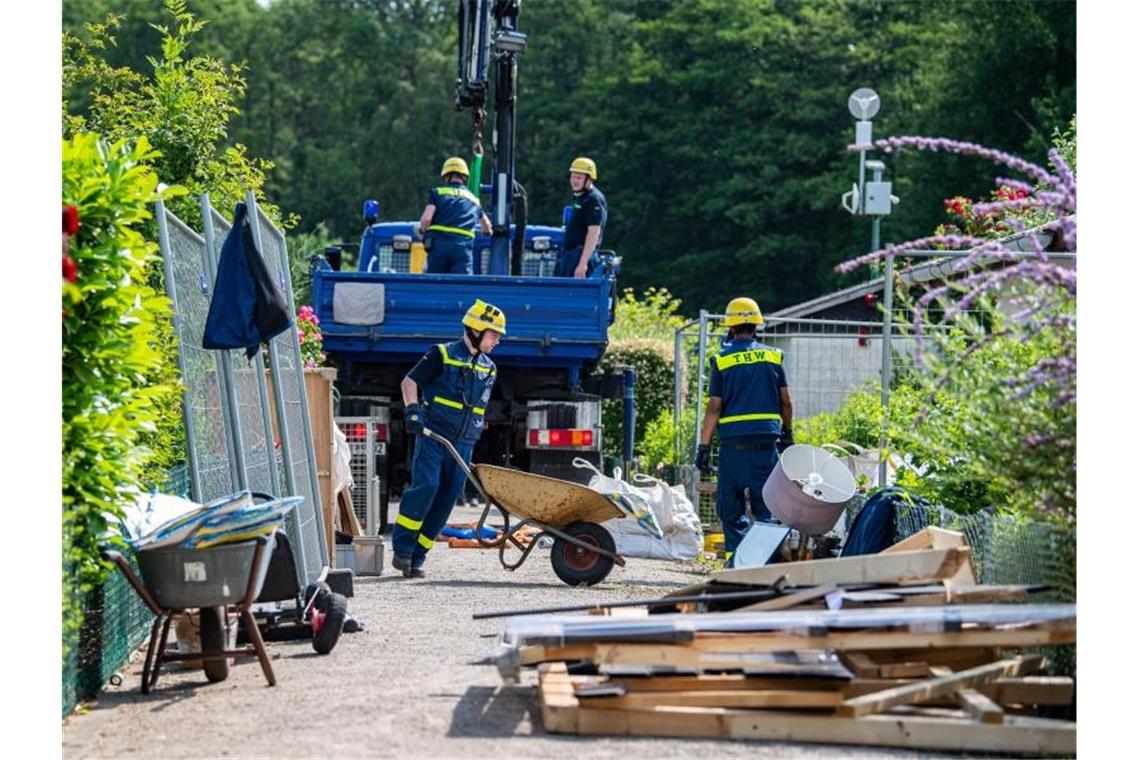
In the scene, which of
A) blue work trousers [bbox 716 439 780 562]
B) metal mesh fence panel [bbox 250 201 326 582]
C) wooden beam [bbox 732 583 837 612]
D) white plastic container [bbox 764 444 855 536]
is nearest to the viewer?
wooden beam [bbox 732 583 837 612]

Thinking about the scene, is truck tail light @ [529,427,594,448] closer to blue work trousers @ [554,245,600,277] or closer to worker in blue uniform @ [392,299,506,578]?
blue work trousers @ [554,245,600,277]

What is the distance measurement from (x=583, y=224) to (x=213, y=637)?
9.73 metres

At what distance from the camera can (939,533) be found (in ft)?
25.7

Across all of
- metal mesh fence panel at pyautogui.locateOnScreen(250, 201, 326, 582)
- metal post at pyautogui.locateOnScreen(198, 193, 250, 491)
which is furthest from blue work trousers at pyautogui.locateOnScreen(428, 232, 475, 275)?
metal post at pyautogui.locateOnScreen(198, 193, 250, 491)

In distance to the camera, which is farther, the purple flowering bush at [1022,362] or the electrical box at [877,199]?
the electrical box at [877,199]

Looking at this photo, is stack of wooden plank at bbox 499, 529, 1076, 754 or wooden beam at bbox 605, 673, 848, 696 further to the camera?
wooden beam at bbox 605, 673, 848, 696

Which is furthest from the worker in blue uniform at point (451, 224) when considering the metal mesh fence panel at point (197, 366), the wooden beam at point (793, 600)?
the wooden beam at point (793, 600)

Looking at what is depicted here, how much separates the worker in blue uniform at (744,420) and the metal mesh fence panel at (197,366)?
3893 millimetres

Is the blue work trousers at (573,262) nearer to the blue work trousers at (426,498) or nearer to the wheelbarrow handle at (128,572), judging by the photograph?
the blue work trousers at (426,498)

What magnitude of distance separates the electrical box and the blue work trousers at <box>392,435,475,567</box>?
20.8 ft

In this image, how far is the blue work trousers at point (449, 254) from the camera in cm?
1683

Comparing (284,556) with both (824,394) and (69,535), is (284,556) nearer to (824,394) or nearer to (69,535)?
(69,535)

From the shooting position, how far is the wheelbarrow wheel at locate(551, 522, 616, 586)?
1206 cm

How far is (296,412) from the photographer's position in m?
11.3
